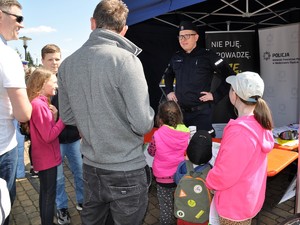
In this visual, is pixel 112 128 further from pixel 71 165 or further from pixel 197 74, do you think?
pixel 197 74

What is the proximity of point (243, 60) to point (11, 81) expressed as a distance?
4296 mm

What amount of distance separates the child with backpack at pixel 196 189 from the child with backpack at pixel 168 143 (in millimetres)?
296

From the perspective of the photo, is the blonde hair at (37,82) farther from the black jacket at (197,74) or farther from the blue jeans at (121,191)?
the black jacket at (197,74)

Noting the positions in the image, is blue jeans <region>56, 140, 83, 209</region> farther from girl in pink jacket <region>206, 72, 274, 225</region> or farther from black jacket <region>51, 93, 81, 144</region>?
girl in pink jacket <region>206, 72, 274, 225</region>

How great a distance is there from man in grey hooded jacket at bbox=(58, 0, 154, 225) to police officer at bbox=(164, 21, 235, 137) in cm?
163

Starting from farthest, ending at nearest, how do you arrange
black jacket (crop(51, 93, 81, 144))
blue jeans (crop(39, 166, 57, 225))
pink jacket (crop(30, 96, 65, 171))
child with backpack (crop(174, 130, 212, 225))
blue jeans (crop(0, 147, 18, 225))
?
1. black jacket (crop(51, 93, 81, 144))
2. blue jeans (crop(39, 166, 57, 225))
3. pink jacket (crop(30, 96, 65, 171))
4. child with backpack (crop(174, 130, 212, 225))
5. blue jeans (crop(0, 147, 18, 225))

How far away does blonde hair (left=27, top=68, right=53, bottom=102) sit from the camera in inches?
81.2

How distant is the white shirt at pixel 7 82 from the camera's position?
1.48 m

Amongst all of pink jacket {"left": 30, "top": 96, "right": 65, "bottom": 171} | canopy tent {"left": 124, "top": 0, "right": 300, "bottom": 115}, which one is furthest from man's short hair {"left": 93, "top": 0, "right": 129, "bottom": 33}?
canopy tent {"left": 124, "top": 0, "right": 300, "bottom": 115}

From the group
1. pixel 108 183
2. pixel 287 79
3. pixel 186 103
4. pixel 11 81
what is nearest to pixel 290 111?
pixel 287 79

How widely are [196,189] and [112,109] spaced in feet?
3.00

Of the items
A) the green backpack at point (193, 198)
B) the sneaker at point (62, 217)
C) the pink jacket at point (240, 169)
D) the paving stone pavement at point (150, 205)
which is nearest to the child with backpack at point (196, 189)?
the green backpack at point (193, 198)

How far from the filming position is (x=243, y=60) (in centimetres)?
490

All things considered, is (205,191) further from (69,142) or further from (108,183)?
(69,142)
